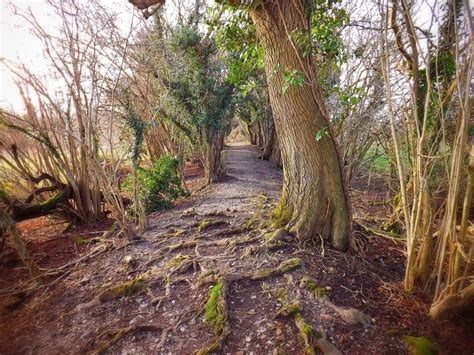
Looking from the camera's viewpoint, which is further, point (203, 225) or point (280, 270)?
point (203, 225)

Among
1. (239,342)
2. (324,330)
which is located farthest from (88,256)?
(324,330)

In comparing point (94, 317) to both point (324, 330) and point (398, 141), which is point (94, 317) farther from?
point (398, 141)

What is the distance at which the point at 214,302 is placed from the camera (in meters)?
3.05

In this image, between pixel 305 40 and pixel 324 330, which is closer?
pixel 324 330

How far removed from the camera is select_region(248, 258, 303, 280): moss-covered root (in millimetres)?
3421

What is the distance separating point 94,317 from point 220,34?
4756mm

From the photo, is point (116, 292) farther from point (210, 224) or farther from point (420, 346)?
point (420, 346)

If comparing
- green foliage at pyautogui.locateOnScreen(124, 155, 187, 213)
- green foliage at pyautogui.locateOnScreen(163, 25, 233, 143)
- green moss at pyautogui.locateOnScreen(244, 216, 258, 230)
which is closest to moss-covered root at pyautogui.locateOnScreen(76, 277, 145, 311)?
green moss at pyautogui.locateOnScreen(244, 216, 258, 230)

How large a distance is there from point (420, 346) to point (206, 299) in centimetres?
232

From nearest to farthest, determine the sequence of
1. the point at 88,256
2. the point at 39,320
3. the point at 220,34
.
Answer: the point at 39,320
the point at 220,34
the point at 88,256

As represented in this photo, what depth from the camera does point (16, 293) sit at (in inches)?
161

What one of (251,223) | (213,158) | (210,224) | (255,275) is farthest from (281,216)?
(213,158)

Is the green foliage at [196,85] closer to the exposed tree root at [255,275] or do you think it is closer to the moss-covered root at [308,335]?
the exposed tree root at [255,275]

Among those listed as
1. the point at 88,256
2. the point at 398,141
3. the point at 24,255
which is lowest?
the point at 88,256
